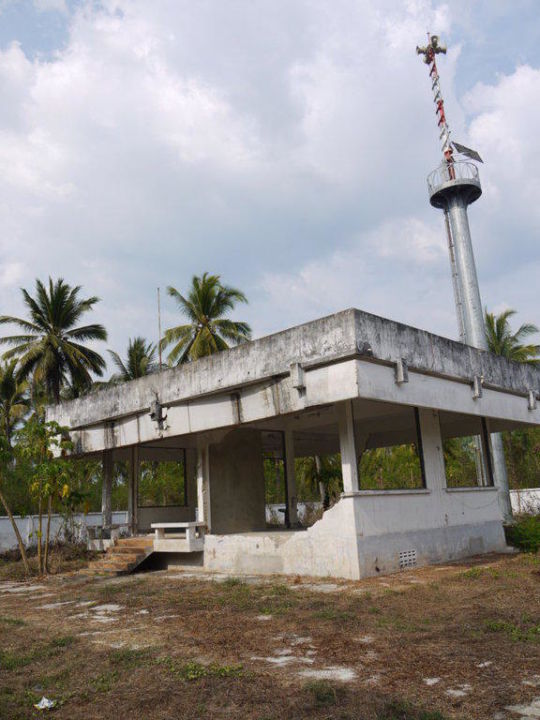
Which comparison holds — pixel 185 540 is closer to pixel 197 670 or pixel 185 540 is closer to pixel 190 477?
pixel 190 477

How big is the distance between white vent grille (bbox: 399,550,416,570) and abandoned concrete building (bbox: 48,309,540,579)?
0.11ft

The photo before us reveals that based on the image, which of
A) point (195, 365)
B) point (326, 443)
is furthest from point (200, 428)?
point (326, 443)

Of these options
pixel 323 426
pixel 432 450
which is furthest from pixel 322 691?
pixel 323 426

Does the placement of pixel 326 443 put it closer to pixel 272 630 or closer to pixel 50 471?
pixel 50 471

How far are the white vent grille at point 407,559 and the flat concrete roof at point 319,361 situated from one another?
329 centimetres

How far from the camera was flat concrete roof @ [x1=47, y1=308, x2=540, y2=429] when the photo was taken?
Answer: 1009 cm

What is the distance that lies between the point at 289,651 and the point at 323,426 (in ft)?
33.8

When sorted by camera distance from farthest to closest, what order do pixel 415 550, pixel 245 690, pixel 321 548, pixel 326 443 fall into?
1. pixel 326 443
2. pixel 415 550
3. pixel 321 548
4. pixel 245 690

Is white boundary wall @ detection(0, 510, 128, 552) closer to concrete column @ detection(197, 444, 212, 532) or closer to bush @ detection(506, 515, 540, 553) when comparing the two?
concrete column @ detection(197, 444, 212, 532)

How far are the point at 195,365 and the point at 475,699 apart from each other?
913 cm

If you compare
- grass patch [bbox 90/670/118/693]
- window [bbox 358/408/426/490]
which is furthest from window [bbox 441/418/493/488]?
grass patch [bbox 90/670/118/693]

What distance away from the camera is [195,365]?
491 inches

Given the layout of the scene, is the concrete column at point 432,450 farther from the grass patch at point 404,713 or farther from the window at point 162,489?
the window at point 162,489

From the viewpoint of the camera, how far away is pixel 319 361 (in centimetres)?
1018
